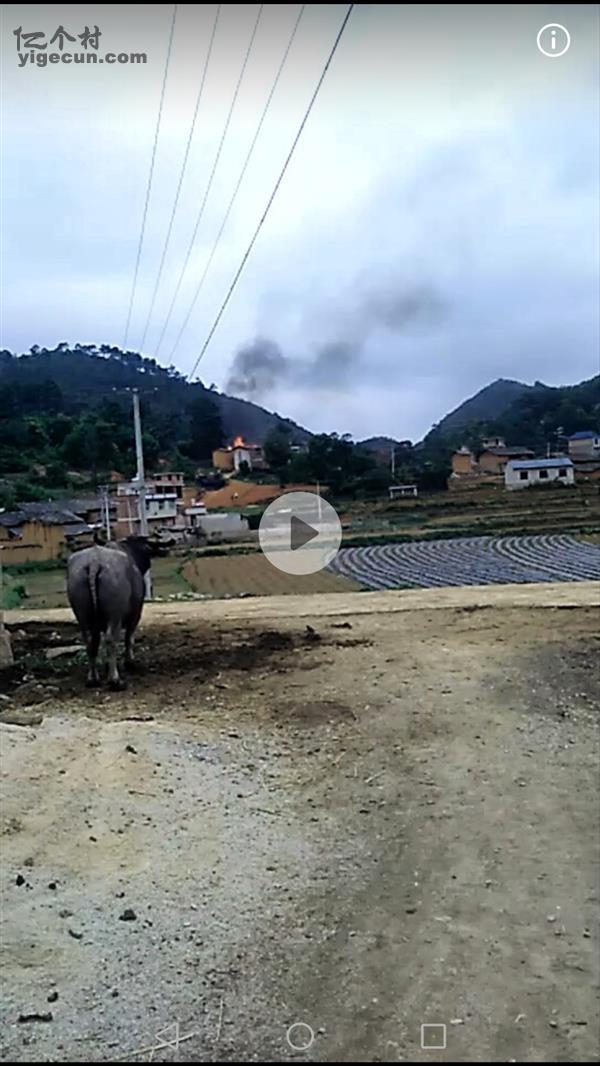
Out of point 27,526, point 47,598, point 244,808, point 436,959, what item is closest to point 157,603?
point 47,598

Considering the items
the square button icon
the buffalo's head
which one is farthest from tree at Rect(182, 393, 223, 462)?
the square button icon

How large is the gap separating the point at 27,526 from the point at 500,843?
676 inches

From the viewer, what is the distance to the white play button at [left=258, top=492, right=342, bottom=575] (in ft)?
82.3

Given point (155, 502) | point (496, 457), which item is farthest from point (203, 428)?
point (496, 457)

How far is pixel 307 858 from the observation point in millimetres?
4414

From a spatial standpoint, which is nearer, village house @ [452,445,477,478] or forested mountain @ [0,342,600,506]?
forested mountain @ [0,342,600,506]

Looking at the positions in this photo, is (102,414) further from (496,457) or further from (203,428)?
(496,457)

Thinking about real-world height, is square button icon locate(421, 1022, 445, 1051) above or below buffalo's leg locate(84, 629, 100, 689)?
below

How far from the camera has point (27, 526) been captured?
20.1m

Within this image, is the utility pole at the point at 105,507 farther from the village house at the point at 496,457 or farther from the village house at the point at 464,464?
the village house at the point at 496,457

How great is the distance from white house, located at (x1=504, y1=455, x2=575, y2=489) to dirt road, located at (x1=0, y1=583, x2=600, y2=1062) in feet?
121

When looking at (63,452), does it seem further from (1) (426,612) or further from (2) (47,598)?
(1) (426,612)

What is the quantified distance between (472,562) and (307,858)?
21.5 metres

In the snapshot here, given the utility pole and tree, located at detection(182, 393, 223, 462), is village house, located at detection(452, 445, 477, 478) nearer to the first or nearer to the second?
tree, located at detection(182, 393, 223, 462)
